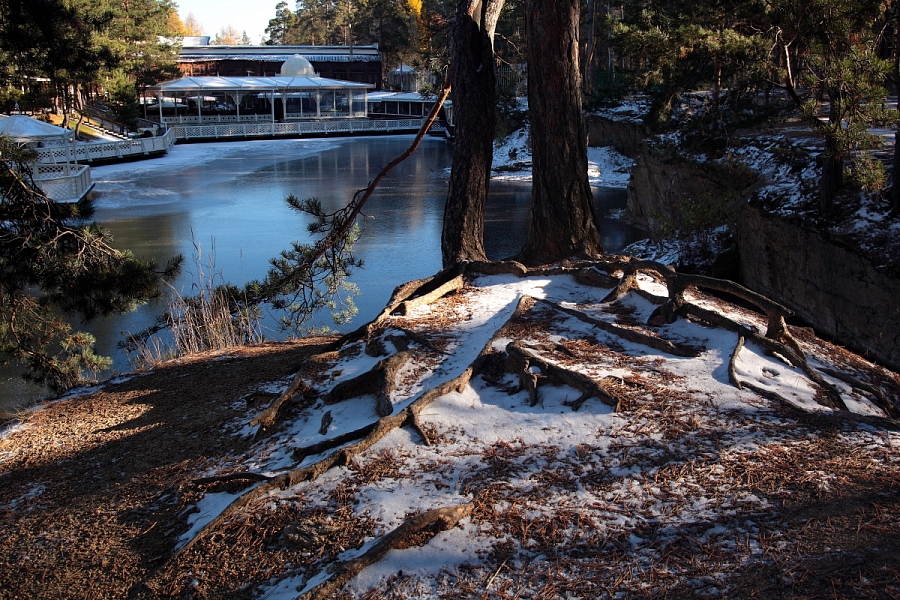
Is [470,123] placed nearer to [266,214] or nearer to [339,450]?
[339,450]

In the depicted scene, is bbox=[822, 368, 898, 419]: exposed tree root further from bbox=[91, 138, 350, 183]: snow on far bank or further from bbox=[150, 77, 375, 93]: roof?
bbox=[150, 77, 375, 93]: roof

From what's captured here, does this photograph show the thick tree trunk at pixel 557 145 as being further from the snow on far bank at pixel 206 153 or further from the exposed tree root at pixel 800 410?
the snow on far bank at pixel 206 153

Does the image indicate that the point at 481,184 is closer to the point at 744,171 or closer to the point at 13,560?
the point at 13,560

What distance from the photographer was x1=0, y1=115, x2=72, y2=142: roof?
78.7ft

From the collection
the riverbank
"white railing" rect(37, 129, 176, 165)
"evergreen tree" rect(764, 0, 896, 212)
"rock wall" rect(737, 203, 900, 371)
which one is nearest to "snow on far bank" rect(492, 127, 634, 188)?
"rock wall" rect(737, 203, 900, 371)

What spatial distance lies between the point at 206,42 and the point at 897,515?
8000cm

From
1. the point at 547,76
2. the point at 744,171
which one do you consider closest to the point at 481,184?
the point at 547,76

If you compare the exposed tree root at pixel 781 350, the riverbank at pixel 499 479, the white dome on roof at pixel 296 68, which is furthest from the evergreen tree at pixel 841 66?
the white dome on roof at pixel 296 68

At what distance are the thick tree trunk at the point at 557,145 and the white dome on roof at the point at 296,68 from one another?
2063 inches

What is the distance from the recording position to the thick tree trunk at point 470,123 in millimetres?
8805

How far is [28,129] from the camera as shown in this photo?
2466cm

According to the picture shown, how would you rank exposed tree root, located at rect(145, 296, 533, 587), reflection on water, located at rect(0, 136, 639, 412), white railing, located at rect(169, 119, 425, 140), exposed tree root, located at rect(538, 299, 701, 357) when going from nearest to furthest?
exposed tree root, located at rect(145, 296, 533, 587) < exposed tree root, located at rect(538, 299, 701, 357) < reflection on water, located at rect(0, 136, 639, 412) < white railing, located at rect(169, 119, 425, 140)

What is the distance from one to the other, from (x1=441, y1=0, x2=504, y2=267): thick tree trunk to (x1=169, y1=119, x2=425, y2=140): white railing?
3943 cm

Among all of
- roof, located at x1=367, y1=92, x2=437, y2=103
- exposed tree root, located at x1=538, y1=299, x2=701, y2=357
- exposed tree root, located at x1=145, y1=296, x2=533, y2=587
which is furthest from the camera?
roof, located at x1=367, y1=92, x2=437, y2=103
